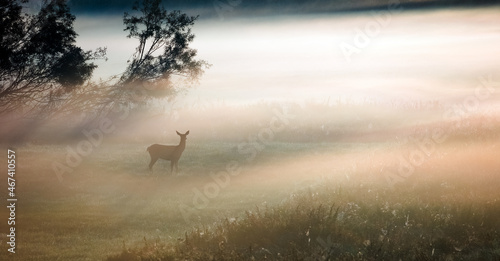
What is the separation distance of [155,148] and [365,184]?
12953 mm

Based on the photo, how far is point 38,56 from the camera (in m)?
23.0

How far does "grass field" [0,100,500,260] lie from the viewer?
1291 centimetres

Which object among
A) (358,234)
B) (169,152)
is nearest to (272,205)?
(358,234)

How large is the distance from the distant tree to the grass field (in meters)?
4.16

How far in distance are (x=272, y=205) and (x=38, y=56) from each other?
38.4ft

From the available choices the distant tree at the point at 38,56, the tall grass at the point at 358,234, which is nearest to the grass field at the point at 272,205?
the tall grass at the point at 358,234

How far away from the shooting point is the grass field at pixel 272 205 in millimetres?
12914

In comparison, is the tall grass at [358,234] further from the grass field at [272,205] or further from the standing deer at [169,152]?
the standing deer at [169,152]

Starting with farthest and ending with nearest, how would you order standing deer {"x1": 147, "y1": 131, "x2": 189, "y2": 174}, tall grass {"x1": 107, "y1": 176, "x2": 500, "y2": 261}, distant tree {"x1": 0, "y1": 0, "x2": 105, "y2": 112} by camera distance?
1. standing deer {"x1": 147, "y1": 131, "x2": 189, "y2": 174}
2. distant tree {"x1": 0, "y1": 0, "x2": 105, "y2": 112}
3. tall grass {"x1": 107, "y1": 176, "x2": 500, "y2": 261}

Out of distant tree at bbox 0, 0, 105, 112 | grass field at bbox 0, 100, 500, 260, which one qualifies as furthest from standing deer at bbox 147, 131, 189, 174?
distant tree at bbox 0, 0, 105, 112

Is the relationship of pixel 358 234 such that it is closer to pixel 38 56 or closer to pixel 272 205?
pixel 272 205

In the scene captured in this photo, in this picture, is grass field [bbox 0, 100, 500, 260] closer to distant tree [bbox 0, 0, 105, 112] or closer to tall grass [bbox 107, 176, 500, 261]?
tall grass [bbox 107, 176, 500, 261]

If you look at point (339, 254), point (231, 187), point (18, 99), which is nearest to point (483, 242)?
point (339, 254)

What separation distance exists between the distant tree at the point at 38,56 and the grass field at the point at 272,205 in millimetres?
4162
